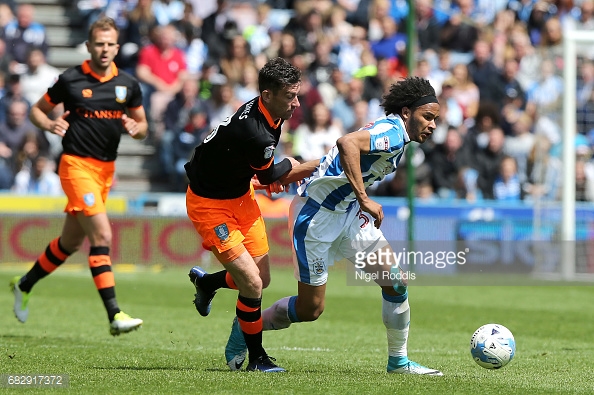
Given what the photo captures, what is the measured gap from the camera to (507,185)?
1961cm

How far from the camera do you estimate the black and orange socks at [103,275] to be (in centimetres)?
974

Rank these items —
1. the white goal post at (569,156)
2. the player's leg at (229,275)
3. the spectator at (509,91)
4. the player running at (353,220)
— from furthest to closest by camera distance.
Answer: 1. the spectator at (509,91)
2. the white goal post at (569,156)
3. the player's leg at (229,275)
4. the player running at (353,220)

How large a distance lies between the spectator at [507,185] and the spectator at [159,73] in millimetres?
6179

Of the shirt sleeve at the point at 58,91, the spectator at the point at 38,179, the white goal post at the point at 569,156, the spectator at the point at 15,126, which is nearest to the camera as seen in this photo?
the shirt sleeve at the point at 58,91

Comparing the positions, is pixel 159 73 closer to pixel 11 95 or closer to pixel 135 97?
pixel 11 95

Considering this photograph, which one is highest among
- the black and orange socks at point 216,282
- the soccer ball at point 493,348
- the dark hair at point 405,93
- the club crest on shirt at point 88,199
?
the dark hair at point 405,93

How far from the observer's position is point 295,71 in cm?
781

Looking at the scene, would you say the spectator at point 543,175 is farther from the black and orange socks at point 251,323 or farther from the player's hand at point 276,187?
the black and orange socks at point 251,323

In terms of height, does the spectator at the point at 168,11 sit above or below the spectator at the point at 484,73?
above

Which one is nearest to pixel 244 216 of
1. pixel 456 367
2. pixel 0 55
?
pixel 456 367

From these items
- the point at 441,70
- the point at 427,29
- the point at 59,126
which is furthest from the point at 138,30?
the point at 59,126

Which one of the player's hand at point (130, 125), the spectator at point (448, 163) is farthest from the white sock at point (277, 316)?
the spectator at point (448, 163)

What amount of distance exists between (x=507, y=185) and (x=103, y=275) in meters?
11.2

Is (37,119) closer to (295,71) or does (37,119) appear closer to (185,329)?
(185,329)
